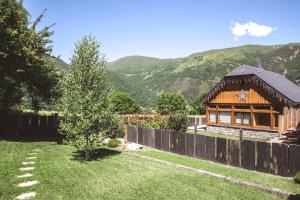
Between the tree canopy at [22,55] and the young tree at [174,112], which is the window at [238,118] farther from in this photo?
the tree canopy at [22,55]

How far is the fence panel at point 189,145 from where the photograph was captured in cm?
2122

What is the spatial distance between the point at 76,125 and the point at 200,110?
44.9 meters

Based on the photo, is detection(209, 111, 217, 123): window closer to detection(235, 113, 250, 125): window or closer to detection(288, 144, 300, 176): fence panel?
detection(235, 113, 250, 125): window

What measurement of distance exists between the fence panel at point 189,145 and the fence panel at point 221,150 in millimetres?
2453

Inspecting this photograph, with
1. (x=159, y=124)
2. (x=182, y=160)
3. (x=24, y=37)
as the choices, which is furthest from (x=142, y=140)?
(x=24, y=37)

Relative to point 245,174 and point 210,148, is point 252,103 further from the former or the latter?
point 245,174

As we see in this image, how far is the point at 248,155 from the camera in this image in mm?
17281

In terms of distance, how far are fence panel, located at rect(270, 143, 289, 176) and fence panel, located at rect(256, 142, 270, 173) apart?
290 millimetres

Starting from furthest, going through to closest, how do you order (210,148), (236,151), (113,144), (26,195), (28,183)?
1. (113,144)
2. (210,148)
3. (236,151)
4. (28,183)
5. (26,195)

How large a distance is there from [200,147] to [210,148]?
0.95 meters

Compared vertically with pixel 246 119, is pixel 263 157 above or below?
below

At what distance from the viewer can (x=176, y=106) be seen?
63.0 metres

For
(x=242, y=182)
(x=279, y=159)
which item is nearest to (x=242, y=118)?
(x=279, y=159)

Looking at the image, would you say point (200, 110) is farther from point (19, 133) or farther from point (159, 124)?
point (19, 133)
